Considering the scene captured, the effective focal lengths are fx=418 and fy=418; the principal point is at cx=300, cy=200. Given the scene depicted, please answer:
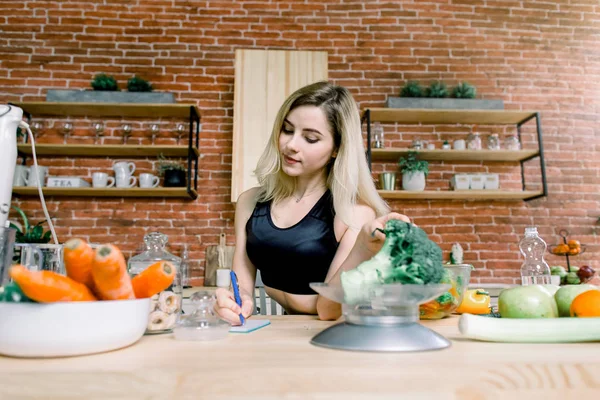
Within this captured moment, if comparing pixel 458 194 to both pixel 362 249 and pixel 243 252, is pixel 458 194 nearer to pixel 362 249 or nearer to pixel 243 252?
pixel 243 252

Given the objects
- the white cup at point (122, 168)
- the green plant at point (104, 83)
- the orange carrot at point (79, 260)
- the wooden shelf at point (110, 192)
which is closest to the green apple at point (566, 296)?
the orange carrot at point (79, 260)

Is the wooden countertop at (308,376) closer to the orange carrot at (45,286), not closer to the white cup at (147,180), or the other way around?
the orange carrot at (45,286)

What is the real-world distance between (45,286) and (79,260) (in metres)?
0.05

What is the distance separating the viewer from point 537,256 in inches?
120

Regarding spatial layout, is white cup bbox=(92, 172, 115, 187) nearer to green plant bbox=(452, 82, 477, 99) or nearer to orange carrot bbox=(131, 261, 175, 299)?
orange carrot bbox=(131, 261, 175, 299)

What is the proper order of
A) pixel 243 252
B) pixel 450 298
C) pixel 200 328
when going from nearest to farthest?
pixel 200 328 < pixel 450 298 < pixel 243 252

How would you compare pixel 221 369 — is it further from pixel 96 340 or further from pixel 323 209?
pixel 323 209

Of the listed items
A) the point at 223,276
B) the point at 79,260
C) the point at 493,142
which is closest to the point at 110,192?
the point at 223,276

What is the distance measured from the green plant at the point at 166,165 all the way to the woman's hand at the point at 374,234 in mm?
2435

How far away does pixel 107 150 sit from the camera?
10.1 ft

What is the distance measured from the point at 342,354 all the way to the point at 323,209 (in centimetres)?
98

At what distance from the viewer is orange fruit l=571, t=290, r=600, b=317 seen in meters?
0.71

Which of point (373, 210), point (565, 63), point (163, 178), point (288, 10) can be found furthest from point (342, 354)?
point (565, 63)

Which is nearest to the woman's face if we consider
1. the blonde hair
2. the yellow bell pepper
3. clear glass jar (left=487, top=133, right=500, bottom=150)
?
the blonde hair
